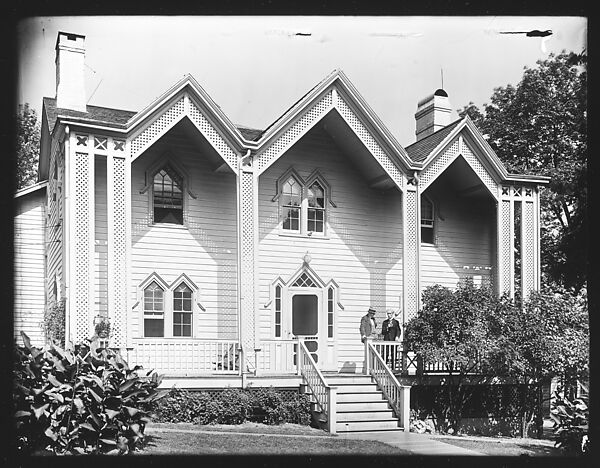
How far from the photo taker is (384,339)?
71.0 ft

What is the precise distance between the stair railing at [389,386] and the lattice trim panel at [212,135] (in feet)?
19.1

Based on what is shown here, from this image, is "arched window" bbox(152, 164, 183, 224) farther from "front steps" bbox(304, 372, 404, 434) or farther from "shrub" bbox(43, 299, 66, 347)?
"front steps" bbox(304, 372, 404, 434)

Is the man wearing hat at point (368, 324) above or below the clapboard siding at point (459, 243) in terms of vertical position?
below

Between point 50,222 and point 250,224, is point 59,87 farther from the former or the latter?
point 250,224

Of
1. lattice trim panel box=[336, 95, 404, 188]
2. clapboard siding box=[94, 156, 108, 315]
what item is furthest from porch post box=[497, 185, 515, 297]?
clapboard siding box=[94, 156, 108, 315]

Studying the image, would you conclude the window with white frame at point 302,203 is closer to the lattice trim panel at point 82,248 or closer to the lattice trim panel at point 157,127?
the lattice trim panel at point 157,127

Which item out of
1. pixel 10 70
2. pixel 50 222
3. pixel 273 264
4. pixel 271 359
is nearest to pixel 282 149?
pixel 273 264

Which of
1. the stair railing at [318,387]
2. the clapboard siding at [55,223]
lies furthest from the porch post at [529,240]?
the clapboard siding at [55,223]

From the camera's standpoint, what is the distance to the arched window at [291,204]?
2262 cm

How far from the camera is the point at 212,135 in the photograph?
19922 mm

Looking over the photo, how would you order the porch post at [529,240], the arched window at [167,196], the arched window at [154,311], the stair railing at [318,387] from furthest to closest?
the porch post at [529,240], the arched window at [167,196], the arched window at [154,311], the stair railing at [318,387]

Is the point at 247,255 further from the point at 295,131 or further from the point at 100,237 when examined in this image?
the point at 100,237

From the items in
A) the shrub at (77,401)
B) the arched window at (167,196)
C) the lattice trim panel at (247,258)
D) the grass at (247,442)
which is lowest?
the grass at (247,442)

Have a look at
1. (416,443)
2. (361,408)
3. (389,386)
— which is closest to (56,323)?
(361,408)
